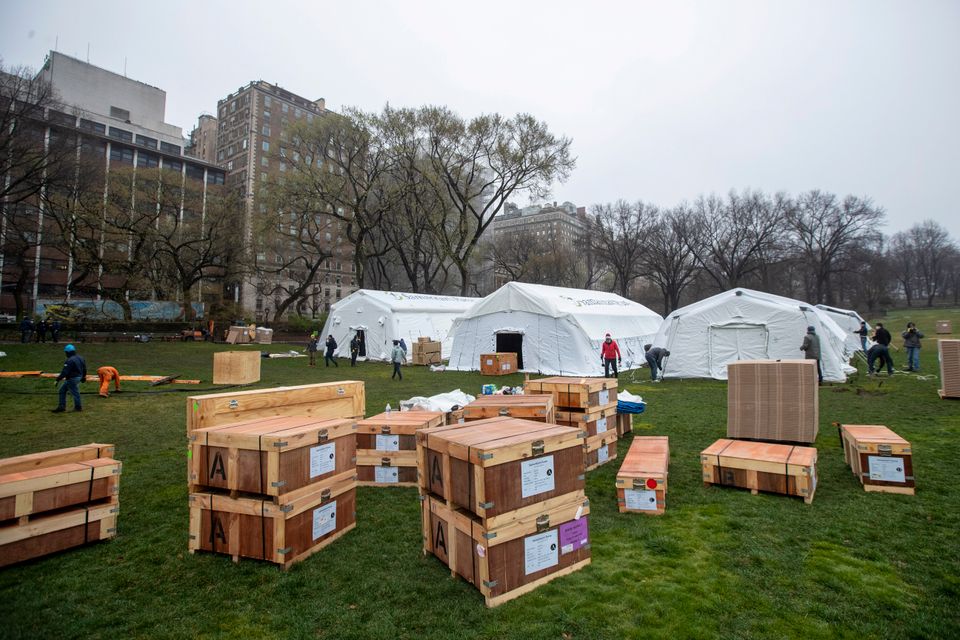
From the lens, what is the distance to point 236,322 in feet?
140

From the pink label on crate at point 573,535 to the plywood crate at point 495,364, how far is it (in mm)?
14794

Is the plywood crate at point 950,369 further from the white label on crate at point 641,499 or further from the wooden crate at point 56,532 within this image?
the wooden crate at point 56,532

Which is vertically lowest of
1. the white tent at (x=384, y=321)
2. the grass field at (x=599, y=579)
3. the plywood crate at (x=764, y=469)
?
the grass field at (x=599, y=579)

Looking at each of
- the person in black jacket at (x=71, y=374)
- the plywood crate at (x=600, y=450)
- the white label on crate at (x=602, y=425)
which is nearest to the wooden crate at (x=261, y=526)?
the plywood crate at (x=600, y=450)

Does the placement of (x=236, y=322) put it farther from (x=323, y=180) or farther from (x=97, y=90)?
(x=97, y=90)

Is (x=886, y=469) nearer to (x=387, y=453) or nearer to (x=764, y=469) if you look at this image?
(x=764, y=469)

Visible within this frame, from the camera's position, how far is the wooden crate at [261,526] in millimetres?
4137

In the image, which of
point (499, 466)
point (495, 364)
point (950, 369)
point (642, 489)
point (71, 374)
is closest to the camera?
point (499, 466)

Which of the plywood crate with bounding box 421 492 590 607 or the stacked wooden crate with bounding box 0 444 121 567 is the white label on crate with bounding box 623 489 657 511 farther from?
the stacked wooden crate with bounding box 0 444 121 567

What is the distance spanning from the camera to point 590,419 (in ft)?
22.7

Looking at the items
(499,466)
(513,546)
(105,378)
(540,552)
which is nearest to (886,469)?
(540,552)

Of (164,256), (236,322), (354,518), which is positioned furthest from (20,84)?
(354,518)

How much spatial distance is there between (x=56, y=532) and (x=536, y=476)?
4.71 meters

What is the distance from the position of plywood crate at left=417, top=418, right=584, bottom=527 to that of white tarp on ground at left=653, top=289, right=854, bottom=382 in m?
15.5
